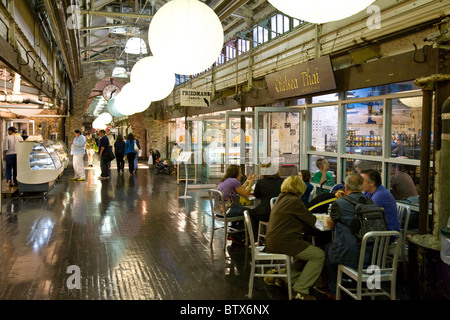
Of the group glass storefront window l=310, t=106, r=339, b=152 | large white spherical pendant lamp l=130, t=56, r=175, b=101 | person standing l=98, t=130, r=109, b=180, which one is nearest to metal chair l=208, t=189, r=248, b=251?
large white spherical pendant lamp l=130, t=56, r=175, b=101

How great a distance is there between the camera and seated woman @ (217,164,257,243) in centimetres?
546

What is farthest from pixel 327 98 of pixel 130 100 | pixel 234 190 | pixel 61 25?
pixel 61 25

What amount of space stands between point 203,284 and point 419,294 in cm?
220

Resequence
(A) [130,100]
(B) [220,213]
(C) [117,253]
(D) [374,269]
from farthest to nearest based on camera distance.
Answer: (A) [130,100] → (B) [220,213] → (C) [117,253] → (D) [374,269]

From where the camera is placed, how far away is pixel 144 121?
778 inches

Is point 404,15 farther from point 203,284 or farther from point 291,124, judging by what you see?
point 203,284

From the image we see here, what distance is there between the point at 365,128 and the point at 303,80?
4.14 feet

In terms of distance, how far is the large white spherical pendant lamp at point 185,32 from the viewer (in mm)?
3521

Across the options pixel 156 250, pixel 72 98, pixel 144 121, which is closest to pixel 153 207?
pixel 156 250

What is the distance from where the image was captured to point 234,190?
5.57 meters

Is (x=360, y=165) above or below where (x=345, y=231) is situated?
above

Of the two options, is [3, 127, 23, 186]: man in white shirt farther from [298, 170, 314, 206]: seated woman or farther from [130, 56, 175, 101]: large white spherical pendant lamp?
[298, 170, 314, 206]: seated woman

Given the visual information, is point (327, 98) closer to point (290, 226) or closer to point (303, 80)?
point (303, 80)

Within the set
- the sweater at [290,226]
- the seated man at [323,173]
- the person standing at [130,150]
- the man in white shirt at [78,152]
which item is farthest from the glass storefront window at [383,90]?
the person standing at [130,150]
